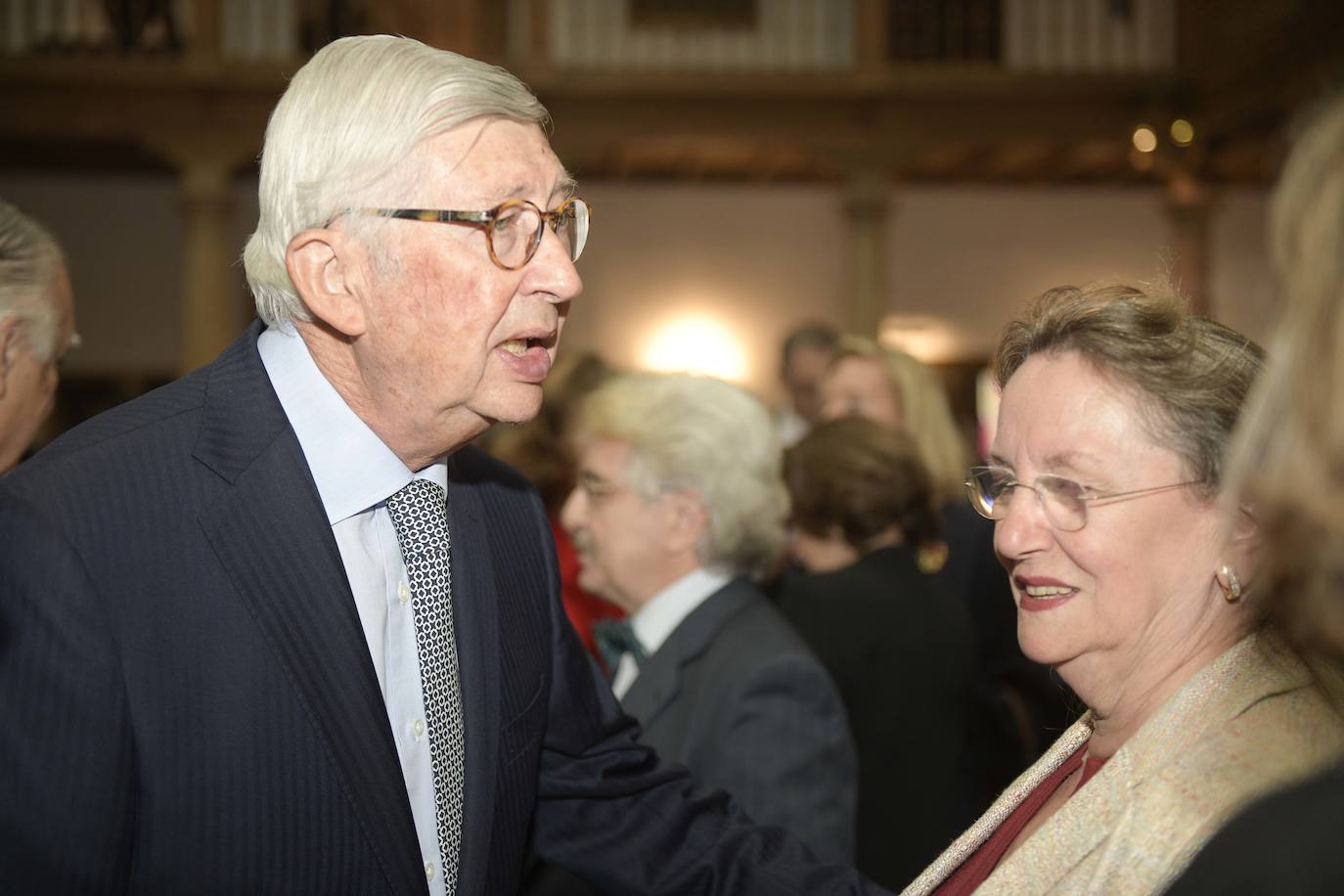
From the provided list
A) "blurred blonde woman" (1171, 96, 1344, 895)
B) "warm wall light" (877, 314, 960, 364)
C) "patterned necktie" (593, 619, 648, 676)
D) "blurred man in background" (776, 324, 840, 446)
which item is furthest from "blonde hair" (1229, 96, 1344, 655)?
"warm wall light" (877, 314, 960, 364)

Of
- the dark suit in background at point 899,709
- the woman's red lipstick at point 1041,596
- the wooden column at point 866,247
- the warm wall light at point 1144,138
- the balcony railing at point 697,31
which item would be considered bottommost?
the dark suit in background at point 899,709

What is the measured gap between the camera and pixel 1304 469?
79 centimetres

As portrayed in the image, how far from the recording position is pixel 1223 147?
11.4 m

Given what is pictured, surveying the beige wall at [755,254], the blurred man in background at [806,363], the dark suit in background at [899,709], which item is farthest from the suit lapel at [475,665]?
the beige wall at [755,254]

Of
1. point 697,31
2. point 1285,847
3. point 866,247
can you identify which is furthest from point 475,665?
point 697,31

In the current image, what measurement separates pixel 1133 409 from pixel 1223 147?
36.5 ft

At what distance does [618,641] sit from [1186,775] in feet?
5.63

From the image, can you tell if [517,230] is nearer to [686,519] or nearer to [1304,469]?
[1304,469]

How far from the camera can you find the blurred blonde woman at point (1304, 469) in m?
0.78

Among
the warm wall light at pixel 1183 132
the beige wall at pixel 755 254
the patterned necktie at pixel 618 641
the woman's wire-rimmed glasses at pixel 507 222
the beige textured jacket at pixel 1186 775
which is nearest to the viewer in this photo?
the beige textured jacket at pixel 1186 775

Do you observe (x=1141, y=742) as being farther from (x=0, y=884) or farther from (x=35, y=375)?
(x=35, y=375)

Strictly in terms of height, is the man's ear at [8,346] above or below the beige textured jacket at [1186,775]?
above

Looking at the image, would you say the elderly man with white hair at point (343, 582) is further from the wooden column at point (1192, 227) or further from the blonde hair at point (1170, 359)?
the wooden column at point (1192, 227)

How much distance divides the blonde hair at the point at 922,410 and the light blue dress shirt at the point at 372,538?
3.11 metres
